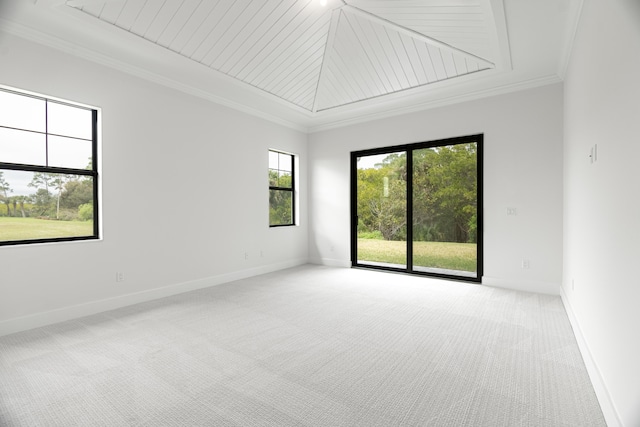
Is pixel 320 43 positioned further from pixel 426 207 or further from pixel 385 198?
pixel 426 207

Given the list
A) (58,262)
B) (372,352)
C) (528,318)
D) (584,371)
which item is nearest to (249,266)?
(58,262)

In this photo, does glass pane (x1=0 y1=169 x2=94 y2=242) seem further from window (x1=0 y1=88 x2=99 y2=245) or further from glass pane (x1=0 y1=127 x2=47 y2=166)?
glass pane (x1=0 y1=127 x2=47 y2=166)

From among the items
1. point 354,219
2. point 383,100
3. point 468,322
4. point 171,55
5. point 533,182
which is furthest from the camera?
point 354,219

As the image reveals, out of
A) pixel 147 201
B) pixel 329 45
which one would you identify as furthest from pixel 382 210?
pixel 147 201

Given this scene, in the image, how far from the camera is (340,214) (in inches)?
241

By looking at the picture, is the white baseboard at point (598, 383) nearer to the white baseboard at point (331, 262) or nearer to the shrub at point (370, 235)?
the shrub at point (370, 235)

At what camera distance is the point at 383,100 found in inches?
194

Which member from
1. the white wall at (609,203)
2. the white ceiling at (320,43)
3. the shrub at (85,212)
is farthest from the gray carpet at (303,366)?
the white ceiling at (320,43)

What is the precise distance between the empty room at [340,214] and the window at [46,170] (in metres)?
0.02

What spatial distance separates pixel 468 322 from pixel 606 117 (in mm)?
2115

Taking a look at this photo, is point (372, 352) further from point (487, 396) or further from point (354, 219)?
point (354, 219)

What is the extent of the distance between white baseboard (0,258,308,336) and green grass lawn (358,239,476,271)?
7.08 feet

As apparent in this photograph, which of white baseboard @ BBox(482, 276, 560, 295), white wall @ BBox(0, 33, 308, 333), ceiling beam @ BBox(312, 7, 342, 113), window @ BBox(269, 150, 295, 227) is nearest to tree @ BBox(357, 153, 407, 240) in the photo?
window @ BBox(269, 150, 295, 227)

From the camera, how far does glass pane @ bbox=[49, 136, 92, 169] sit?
3.28 metres
